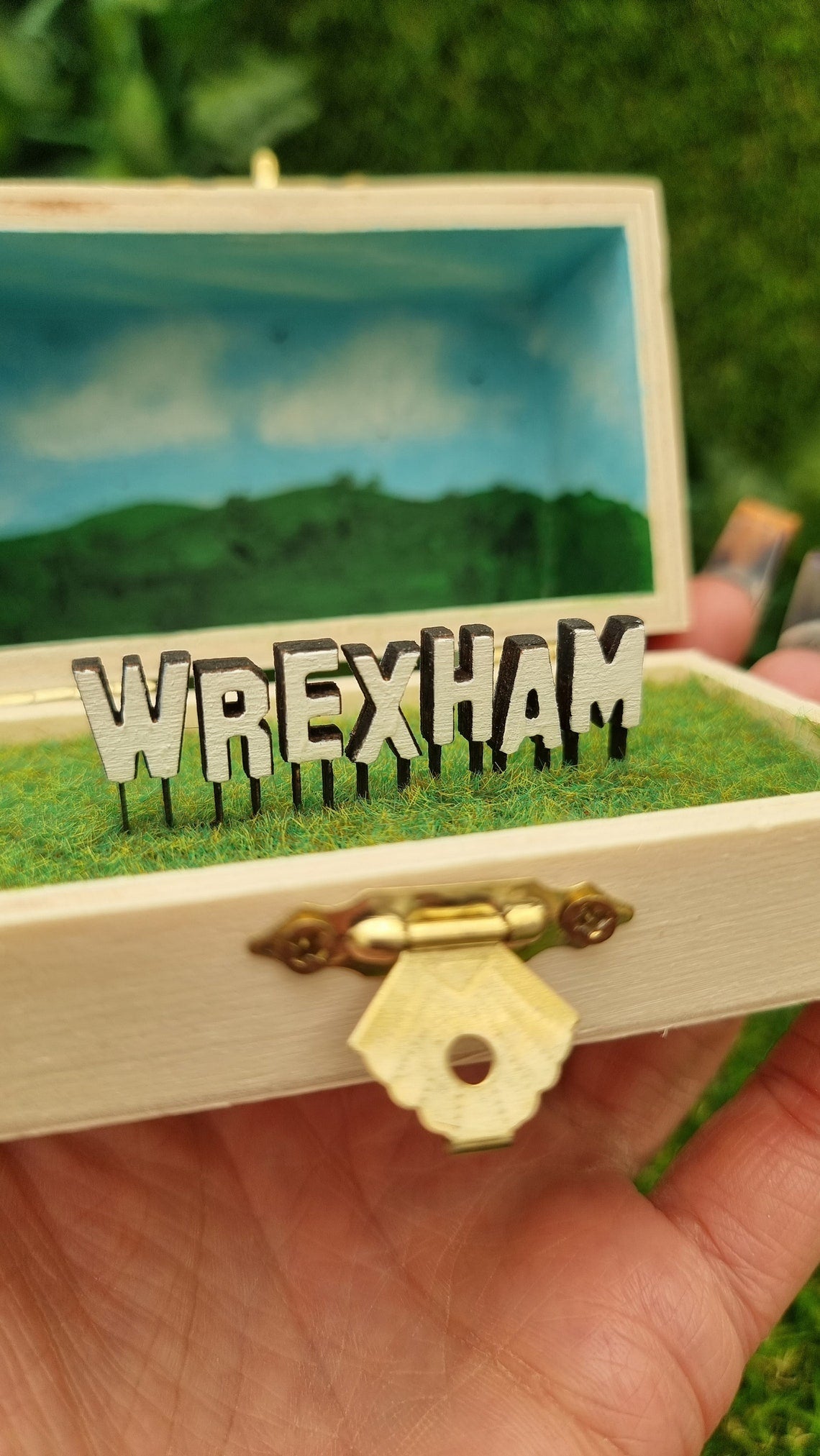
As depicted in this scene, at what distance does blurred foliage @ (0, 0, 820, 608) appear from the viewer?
57.5 inches

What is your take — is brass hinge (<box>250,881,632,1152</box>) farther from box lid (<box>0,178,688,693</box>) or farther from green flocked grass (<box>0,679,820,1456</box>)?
box lid (<box>0,178,688,693</box>)

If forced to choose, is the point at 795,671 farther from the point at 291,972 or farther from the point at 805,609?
the point at 291,972

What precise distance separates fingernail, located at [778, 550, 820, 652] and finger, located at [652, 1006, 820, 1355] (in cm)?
62

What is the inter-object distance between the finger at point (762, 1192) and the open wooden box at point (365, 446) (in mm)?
227

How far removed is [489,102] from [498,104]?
0.05 feet

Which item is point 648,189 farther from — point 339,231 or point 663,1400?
point 663,1400

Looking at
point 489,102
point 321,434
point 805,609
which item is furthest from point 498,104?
point 805,609

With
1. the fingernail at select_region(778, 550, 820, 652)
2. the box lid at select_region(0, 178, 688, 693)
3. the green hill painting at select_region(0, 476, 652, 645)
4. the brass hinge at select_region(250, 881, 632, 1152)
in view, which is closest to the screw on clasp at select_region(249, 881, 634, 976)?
the brass hinge at select_region(250, 881, 632, 1152)

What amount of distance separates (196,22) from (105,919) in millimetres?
1448

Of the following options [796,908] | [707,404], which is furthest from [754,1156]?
[707,404]

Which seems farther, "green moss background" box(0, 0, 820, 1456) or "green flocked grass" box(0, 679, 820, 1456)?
"green moss background" box(0, 0, 820, 1456)

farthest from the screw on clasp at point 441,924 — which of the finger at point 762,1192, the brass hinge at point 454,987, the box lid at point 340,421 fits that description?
the box lid at point 340,421

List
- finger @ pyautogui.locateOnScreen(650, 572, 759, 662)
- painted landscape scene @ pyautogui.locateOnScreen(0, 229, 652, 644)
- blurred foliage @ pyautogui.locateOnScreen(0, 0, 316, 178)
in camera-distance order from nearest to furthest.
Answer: painted landscape scene @ pyautogui.locateOnScreen(0, 229, 652, 644) → blurred foliage @ pyautogui.locateOnScreen(0, 0, 316, 178) → finger @ pyautogui.locateOnScreen(650, 572, 759, 662)

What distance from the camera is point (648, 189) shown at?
124 cm
